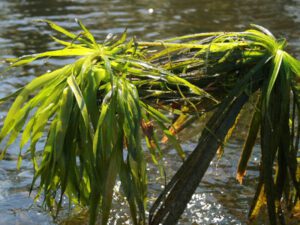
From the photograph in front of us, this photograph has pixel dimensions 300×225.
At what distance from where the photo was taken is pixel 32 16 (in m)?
11.4

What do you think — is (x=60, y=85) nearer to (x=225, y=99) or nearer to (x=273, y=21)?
(x=225, y=99)

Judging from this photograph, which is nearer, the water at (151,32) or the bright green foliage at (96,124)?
the bright green foliage at (96,124)

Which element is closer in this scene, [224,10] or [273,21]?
[273,21]

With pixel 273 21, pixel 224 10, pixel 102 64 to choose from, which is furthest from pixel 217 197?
pixel 224 10

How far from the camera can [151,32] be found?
9930 mm

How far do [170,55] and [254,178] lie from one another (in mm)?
2042

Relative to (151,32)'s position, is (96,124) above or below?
below

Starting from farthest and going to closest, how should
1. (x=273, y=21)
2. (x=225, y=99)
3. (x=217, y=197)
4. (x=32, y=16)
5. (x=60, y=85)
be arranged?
(x=32, y=16)
(x=273, y=21)
(x=217, y=197)
(x=225, y=99)
(x=60, y=85)

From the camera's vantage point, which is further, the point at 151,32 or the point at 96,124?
the point at 151,32

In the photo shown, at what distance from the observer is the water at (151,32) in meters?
4.56

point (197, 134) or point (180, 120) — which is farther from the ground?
point (180, 120)

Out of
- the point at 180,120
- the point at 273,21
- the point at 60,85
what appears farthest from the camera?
the point at 273,21

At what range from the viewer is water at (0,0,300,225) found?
456cm

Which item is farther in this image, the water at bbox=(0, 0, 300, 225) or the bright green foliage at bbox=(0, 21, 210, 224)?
the water at bbox=(0, 0, 300, 225)
